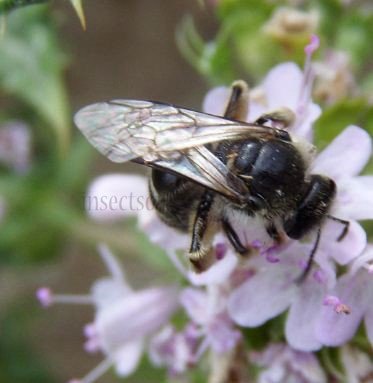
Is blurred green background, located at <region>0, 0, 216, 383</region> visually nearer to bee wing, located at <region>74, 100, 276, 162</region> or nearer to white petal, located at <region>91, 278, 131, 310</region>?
white petal, located at <region>91, 278, 131, 310</region>

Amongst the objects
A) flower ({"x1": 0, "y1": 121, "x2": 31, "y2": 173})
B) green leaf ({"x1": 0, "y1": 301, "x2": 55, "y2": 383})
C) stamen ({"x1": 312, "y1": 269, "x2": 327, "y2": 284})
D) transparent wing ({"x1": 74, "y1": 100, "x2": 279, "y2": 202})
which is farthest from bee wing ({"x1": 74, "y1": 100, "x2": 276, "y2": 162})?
green leaf ({"x1": 0, "y1": 301, "x2": 55, "y2": 383})

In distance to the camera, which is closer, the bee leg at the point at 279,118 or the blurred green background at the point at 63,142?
the bee leg at the point at 279,118

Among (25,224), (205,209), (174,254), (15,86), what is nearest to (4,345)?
(25,224)

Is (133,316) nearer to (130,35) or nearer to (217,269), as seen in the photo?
(217,269)

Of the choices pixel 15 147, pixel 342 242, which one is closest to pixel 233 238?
pixel 342 242

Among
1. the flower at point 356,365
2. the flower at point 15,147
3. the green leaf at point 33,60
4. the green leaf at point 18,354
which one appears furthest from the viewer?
the green leaf at point 18,354

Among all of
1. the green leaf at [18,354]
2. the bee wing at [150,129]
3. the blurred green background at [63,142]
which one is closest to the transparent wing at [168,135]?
the bee wing at [150,129]

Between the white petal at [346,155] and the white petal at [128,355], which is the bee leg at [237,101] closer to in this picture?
the white petal at [346,155]
